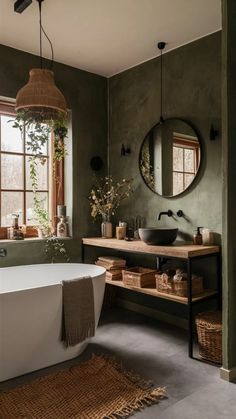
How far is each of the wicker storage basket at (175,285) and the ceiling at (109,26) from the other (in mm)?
2260

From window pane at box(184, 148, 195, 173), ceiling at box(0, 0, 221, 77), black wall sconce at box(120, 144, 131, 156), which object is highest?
ceiling at box(0, 0, 221, 77)

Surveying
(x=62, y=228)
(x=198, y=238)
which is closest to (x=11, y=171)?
(x=62, y=228)

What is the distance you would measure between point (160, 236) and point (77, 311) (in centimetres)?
100

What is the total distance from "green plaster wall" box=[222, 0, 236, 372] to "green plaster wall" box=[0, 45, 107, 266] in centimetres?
204

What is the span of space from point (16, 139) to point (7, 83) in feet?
1.91

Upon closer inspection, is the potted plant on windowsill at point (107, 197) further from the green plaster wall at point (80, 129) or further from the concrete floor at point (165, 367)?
the concrete floor at point (165, 367)

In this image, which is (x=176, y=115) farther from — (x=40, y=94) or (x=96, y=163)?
(x=40, y=94)

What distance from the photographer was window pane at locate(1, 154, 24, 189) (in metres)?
3.74

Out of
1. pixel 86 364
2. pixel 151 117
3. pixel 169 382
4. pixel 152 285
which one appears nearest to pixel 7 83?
pixel 151 117

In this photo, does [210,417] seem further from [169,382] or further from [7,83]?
[7,83]

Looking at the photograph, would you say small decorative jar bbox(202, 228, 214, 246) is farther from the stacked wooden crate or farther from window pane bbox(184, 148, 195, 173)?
the stacked wooden crate

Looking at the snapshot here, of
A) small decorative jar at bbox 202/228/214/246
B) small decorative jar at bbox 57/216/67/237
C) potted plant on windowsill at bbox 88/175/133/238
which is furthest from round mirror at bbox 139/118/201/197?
small decorative jar at bbox 57/216/67/237

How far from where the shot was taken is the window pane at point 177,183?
3.52m

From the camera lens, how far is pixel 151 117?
12.7ft
